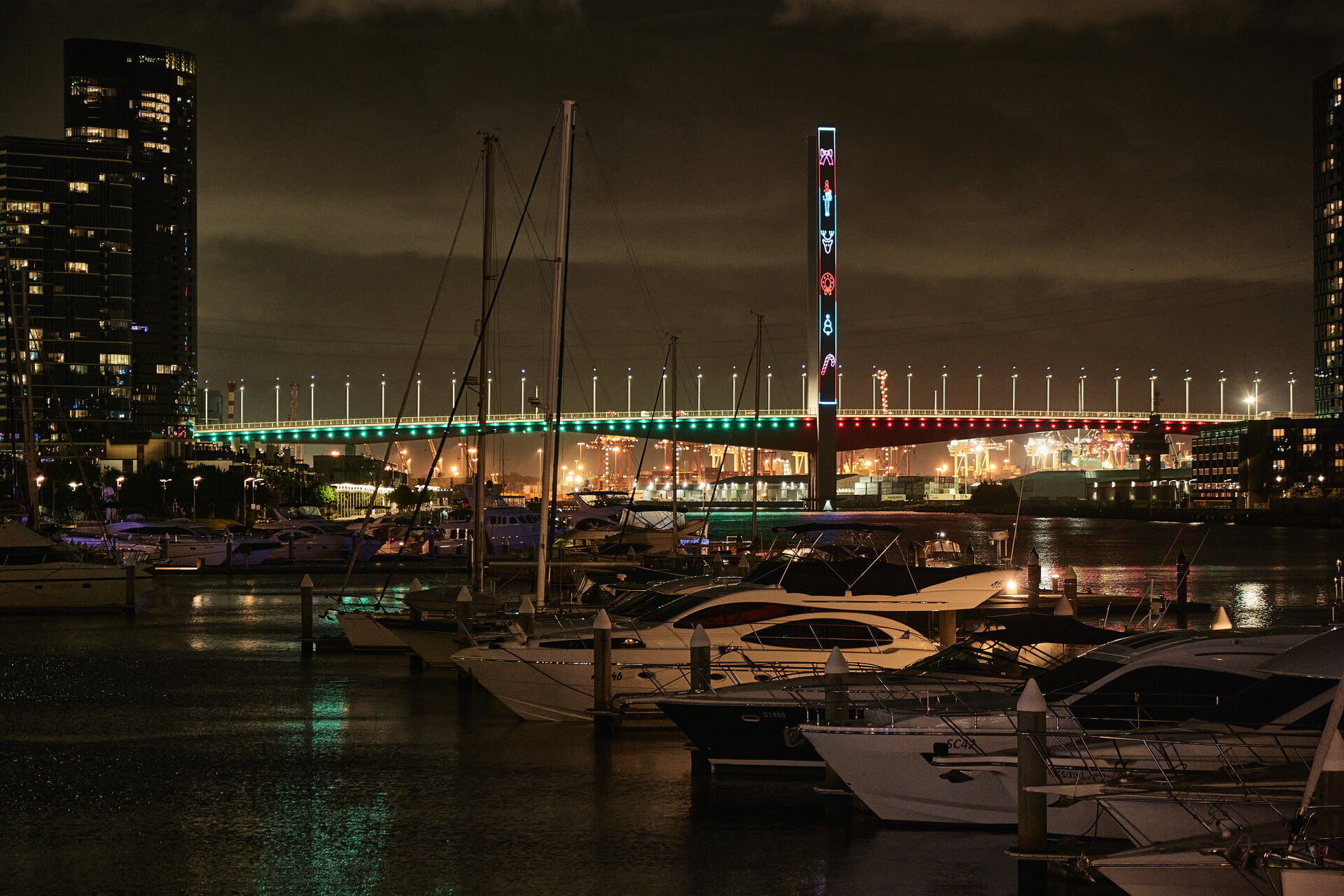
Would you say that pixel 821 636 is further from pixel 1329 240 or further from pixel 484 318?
Result: pixel 1329 240

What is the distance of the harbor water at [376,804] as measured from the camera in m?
10.5

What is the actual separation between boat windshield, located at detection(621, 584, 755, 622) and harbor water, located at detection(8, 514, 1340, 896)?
145 cm

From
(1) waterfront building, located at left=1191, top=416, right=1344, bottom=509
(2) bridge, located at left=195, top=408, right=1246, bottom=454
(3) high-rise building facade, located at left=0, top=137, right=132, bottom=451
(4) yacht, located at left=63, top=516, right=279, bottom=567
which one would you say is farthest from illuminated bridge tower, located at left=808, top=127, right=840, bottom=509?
(3) high-rise building facade, located at left=0, top=137, right=132, bottom=451

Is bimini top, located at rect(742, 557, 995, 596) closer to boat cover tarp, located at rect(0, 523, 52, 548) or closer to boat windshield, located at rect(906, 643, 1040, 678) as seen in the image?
boat windshield, located at rect(906, 643, 1040, 678)

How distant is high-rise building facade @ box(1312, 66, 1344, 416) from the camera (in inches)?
6737

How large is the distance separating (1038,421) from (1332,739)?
125809mm

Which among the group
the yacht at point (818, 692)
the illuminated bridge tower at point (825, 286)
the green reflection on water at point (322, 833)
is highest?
the illuminated bridge tower at point (825, 286)

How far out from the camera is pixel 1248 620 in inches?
1267

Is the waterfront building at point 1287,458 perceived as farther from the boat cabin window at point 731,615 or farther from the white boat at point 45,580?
the boat cabin window at point 731,615

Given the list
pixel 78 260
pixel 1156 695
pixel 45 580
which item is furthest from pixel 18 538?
pixel 78 260

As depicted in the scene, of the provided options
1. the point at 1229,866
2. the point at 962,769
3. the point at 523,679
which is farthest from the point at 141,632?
the point at 1229,866

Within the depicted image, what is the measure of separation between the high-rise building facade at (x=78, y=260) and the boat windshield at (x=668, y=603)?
160935mm

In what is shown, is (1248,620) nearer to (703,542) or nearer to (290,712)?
(703,542)

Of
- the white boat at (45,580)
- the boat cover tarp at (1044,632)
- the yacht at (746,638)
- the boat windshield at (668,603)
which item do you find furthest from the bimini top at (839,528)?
the white boat at (45,580)
